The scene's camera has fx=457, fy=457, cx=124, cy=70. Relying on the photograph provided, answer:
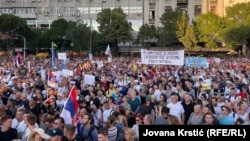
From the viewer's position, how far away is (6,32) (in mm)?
76875

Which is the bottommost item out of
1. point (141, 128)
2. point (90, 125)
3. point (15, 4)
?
point (90, 125)

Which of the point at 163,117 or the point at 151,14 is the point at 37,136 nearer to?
the point at 163,117

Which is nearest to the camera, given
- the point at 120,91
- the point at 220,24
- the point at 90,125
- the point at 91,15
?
the point at 90,125

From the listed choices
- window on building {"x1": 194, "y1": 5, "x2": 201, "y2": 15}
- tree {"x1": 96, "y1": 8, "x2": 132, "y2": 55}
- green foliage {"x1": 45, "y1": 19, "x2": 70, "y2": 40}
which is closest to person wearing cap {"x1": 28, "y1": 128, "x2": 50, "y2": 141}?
tree {"x1": 96, "y1": 8, "x2": 132, "y2": 55}

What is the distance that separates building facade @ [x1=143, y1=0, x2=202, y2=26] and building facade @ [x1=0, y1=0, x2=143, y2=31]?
1.35m

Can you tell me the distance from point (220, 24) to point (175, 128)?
212ft

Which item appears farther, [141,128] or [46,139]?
[46,139]

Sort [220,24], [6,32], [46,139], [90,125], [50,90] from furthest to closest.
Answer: [6,32] → [220,24] → [50,90] → [90,125] → [46,139]

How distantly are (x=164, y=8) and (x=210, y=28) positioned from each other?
1996 centimetres

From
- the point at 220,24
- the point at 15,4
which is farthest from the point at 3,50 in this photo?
the point at 220,24

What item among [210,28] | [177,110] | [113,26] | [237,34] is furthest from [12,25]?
[177,110]

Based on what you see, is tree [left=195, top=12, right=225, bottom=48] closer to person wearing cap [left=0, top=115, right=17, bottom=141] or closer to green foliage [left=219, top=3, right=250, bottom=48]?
green foliage [left=219, top=3, right=250, bottom=48]

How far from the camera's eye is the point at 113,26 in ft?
237

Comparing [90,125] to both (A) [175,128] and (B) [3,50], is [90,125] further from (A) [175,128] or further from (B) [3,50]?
(B) [3,50]
